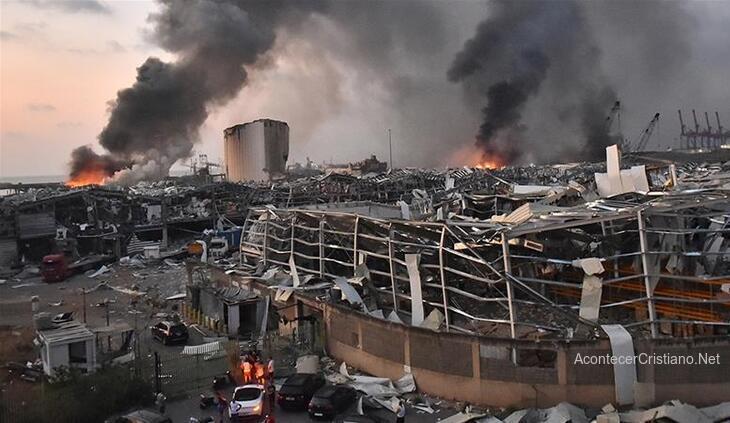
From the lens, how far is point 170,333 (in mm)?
14633

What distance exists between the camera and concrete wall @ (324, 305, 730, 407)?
373 inches

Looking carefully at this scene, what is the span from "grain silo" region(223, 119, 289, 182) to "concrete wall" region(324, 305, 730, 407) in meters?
61.2

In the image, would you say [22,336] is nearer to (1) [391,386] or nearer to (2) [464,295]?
(1) [391,386]

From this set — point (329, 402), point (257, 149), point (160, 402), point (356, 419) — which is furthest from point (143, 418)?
point (257, 149)

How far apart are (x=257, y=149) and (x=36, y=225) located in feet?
148

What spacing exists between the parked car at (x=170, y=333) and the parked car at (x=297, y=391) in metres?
4.79

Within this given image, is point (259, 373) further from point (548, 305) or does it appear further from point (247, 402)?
point (548, 305)

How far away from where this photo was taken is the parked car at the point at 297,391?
10484mm

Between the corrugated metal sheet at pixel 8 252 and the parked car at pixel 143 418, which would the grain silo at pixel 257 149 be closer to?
the corrugated metal sheet at pixel 8 252

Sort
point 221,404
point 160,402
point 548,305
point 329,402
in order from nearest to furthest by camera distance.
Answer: point 329,402 → point 221,404 → point 160,402 → point 548,305

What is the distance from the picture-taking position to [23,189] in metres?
44.3

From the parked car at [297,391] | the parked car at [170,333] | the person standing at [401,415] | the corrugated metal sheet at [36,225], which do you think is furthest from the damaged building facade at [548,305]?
the corrugated metal sheet at [36,225]

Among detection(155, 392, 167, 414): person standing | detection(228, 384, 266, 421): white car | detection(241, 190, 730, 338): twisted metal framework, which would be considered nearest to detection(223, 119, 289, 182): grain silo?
detection(241, 190, 730, 338): twisted metal framework

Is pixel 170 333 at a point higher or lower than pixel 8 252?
lower
